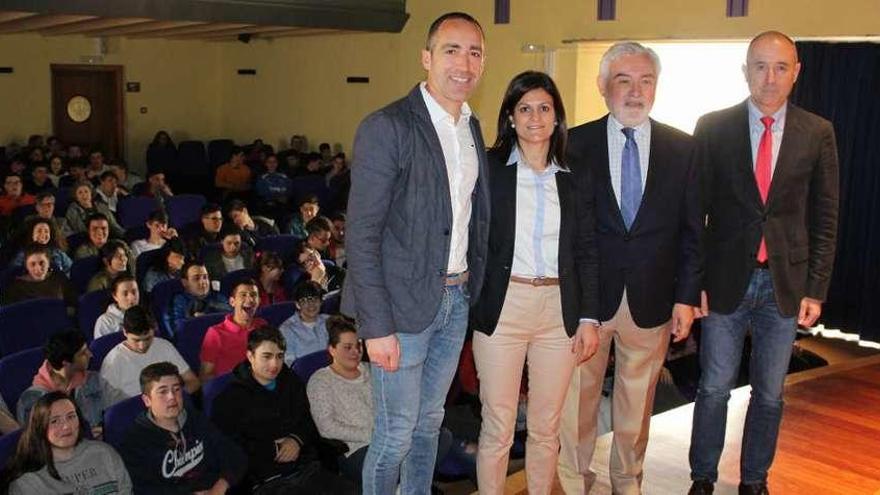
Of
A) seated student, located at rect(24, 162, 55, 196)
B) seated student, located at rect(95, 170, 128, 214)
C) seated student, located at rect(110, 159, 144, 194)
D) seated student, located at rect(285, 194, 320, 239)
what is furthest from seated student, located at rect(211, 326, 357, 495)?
seated student, located at rect(24, 162, 55, 196)

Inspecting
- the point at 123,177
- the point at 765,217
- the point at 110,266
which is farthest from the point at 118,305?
the point at 123,177

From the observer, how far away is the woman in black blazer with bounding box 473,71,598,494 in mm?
2496

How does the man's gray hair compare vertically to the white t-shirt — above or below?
above

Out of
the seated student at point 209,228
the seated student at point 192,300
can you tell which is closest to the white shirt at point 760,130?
the seated student at point 192,300

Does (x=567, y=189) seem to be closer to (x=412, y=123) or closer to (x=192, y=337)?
(x=412, y=123)

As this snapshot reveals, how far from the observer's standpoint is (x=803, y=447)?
140 inches

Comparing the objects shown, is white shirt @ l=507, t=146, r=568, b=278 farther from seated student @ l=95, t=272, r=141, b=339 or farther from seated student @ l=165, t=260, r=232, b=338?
seated student @ l=165, t=260, r=232, b=338

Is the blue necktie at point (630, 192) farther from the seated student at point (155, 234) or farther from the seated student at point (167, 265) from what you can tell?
the seated student at point (155, 234)

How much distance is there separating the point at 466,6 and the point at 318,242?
15.4 feet

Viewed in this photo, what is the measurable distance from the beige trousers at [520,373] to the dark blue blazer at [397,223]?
0.29 meters

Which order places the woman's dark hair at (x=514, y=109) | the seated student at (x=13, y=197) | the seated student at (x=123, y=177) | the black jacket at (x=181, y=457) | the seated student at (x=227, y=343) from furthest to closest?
the seated student at (x=123, y=177) < the seated student at (x=13, y=197) < the seated student at (x=227, y=343) < the black jacket at (x=181, y=457) < the woman's dark hair at (x=514, y=109)

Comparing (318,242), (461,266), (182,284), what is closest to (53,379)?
(182,284)

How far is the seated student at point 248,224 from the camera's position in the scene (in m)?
7.63

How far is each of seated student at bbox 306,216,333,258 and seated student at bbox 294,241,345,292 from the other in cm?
33
